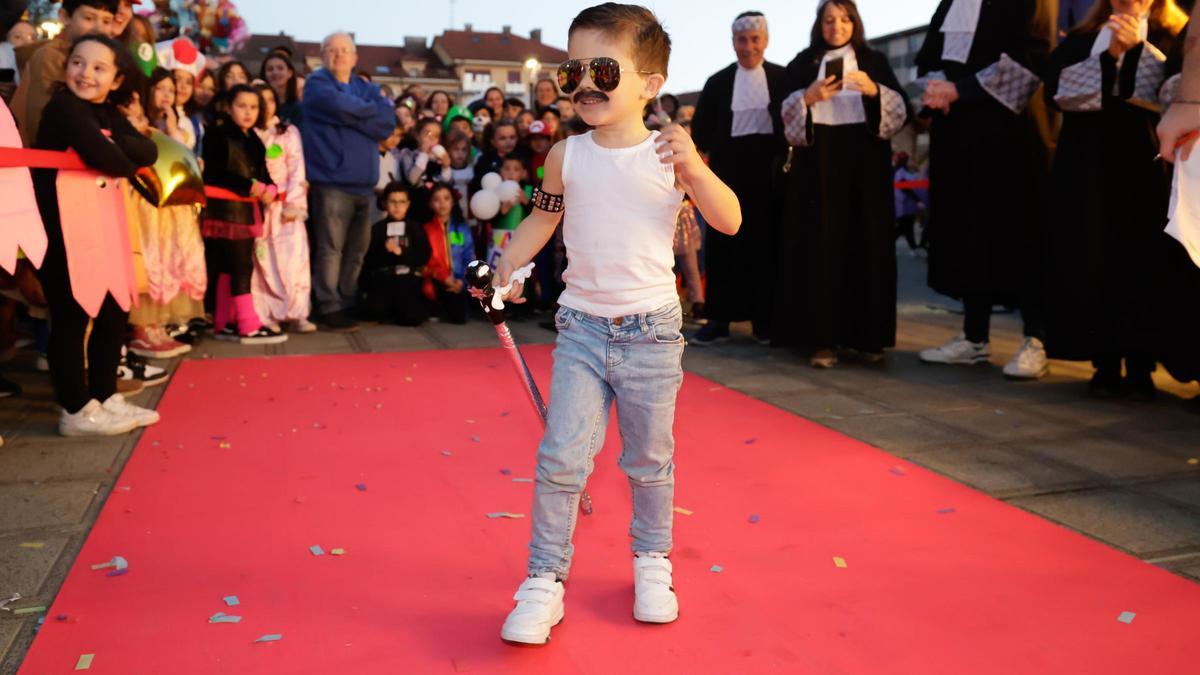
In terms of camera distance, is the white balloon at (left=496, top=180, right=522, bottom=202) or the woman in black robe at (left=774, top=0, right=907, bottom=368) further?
the white balloon at (left=496, top=180, right=522, bottom=202)

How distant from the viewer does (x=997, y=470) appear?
3.71 meters

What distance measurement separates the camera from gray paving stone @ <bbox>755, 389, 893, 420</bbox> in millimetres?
4680

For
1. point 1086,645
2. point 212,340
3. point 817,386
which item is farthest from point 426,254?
point 1086,645

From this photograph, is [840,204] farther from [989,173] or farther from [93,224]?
[93,224]

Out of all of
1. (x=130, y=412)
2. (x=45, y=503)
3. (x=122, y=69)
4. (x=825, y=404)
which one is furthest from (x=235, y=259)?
(x=825, y=404)

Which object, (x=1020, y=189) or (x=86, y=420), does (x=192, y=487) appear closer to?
(x=86, y=420)

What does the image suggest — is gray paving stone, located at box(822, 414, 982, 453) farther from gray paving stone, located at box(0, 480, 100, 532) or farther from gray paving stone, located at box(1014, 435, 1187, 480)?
gray paving stone, located at box(0, 480, 100, 532)

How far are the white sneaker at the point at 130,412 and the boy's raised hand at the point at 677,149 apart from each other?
9.53 ft

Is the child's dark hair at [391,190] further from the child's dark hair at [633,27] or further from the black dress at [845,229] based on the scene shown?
the child's dark hair at [633,27]

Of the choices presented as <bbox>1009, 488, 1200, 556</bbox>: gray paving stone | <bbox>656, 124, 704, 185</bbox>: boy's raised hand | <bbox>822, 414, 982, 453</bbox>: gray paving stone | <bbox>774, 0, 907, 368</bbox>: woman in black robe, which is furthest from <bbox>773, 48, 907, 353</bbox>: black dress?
<bbox>656, 124, 704, 185</bbox>: boy's raised hand

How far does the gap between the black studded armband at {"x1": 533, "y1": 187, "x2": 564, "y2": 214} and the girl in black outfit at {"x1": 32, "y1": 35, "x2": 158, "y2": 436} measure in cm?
228

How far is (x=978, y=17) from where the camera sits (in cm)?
555

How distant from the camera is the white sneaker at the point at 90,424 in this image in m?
4.14

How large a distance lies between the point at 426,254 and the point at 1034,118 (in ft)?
14.2
